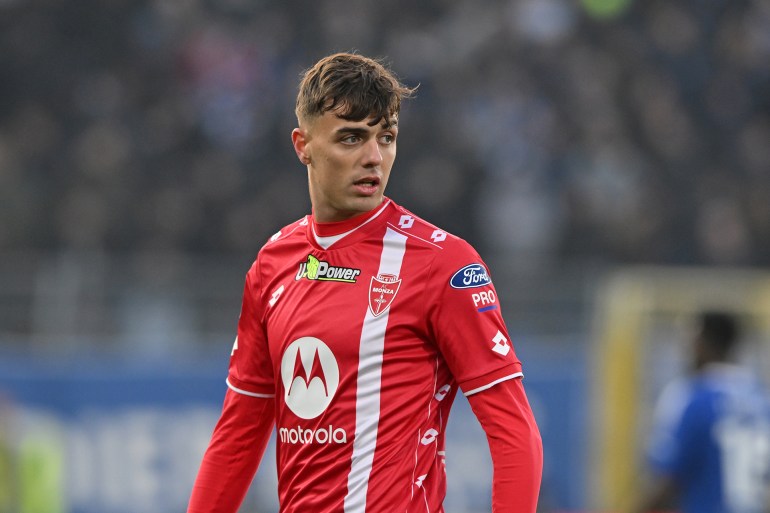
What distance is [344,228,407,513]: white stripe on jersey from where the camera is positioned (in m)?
3.45

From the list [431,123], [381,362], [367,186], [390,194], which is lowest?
[381,362]

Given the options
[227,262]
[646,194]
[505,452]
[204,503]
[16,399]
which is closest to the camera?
[505,452]

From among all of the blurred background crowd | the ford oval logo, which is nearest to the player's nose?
the ford oval logo

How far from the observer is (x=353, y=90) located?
3.47 m

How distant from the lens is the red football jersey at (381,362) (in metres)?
3.40

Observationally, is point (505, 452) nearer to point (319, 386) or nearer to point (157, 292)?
point (319, 386)

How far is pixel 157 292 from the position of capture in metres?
11.7

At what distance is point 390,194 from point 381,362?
1064cm

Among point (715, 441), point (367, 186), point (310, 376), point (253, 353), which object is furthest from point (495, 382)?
point (715, 441)

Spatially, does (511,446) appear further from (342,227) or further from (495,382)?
(342,227)

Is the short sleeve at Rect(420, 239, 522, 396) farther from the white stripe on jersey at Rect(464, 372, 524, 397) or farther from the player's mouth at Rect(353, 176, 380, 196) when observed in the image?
the player's mouth at Rect(353, 176, 380, 196)

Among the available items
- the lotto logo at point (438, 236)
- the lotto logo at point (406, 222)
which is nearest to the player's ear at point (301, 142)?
the lotto logo at point (406, 222)

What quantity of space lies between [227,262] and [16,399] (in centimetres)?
289

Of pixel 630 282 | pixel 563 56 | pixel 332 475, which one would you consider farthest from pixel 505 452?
pixel 563 56
